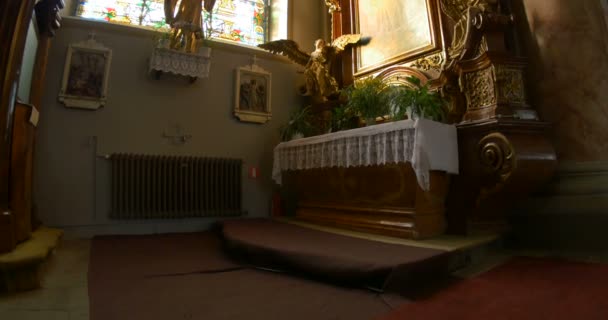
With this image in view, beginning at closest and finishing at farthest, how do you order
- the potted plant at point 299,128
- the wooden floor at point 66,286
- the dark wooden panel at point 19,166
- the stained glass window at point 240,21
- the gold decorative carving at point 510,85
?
the wooden floor at point 66,286, the dark wooden panel at point 19,166, the gold decorative carving at point 510,85, the potted plant at point 299,128, the stained glass window at point 240,21

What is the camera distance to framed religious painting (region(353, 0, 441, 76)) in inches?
170

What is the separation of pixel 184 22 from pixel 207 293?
12.4 ft

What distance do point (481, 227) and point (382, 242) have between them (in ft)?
3.66

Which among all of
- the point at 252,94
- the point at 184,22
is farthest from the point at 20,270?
the point at 252,94

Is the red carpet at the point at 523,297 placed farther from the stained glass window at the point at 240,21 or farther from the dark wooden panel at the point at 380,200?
the stained glass window at the point at 240,21

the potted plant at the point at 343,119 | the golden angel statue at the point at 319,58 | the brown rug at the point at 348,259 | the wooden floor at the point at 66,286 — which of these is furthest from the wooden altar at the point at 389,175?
the golden angel statue at the point at 319,58

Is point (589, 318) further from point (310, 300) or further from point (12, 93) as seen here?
point (12, 93)

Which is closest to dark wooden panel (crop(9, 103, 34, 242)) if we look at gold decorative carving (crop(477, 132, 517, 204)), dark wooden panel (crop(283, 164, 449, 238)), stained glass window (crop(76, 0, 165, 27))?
dark wooden panel (crop(283, 164, 449, 238))

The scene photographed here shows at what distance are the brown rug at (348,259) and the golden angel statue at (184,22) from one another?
2949 mm

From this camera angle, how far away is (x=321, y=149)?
3.82 m

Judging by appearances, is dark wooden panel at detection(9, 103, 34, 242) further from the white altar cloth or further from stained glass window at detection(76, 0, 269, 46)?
stained glass window at detection(76, 0, 269, 46)

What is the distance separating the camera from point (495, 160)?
9.59ft

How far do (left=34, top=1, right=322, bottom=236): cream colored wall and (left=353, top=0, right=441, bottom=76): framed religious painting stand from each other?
1.44 metres

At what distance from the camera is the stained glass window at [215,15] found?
4.95 metres
